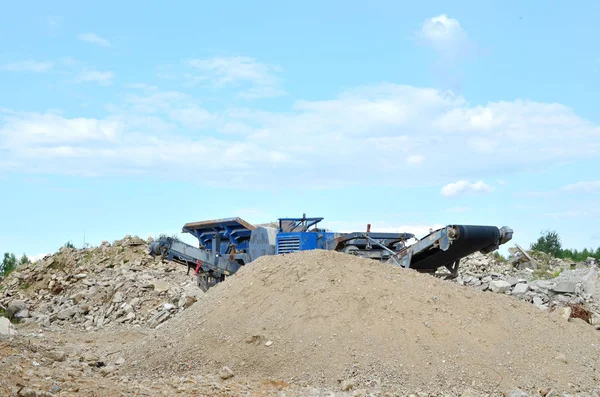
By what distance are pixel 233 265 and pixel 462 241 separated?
577 cm

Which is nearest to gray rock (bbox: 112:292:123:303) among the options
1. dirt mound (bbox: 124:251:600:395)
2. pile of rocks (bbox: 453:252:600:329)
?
dirt mound (bbox: 124:251:600:395)

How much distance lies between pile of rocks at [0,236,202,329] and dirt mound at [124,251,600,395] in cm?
512

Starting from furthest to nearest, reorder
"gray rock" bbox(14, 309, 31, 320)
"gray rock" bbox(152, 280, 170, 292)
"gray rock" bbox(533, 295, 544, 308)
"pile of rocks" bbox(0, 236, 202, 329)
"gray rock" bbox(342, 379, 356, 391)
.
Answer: "gray rock" bbox(14, 309, 31, 320)
"gray rock" bbox(152, 280, 170, 292)
"pile of rocks" bbox(0, 236, 202, 329)
"gray rock" bbox(533, 295, 544, 308)
"gray rock" bbox(342, 379, 356, 391)

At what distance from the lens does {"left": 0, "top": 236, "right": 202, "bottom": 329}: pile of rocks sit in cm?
1634

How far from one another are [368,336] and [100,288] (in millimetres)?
12780

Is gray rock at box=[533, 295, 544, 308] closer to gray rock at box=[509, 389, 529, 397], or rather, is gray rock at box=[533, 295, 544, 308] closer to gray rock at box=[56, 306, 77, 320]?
gray rock at box=[509, 389, 529, 397]

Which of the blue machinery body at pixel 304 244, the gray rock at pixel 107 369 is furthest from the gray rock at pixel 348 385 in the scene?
the blue machinery body at pixel 304 244

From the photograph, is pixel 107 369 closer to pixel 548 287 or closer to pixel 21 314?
pixel 548 287

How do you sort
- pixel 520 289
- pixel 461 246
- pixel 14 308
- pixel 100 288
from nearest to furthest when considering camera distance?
pixel 461 246 < pixel 520 289 < pixel 100 288 < pixel 14 308

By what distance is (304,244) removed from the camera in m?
12.9

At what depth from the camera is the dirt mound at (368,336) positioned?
817cm

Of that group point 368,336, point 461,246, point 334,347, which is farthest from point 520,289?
point 334,347

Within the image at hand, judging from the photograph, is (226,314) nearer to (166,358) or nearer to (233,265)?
(166,358)

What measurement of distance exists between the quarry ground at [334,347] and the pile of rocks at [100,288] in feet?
14.6
